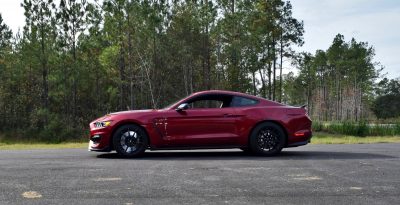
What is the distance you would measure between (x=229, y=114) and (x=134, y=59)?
113 feet

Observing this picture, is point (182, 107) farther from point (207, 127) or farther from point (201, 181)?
point (201, 181)

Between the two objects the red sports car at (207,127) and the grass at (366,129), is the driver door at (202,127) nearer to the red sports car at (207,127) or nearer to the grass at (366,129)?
the red sports car at (207,127)

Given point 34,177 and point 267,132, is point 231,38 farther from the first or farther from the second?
point 34,177

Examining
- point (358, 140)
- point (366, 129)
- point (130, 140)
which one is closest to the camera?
point (130, 140)

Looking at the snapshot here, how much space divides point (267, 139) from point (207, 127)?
1.27 meters

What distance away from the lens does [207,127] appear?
380 inches

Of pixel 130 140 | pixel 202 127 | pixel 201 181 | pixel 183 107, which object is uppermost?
pixel 183 107

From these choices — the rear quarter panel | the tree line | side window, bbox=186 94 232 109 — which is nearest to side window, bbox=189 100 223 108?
side window, bbox=186 94 232 109

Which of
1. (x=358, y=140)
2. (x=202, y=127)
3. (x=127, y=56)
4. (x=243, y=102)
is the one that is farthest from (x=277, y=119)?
(x=127, y=56)

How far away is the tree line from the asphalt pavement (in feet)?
94.9

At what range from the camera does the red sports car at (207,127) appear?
952 cm

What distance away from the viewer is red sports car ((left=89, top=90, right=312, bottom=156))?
952 centimetres

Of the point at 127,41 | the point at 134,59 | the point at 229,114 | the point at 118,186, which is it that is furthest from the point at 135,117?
the point at 134,59

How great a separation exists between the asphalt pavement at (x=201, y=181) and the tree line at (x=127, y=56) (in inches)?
1138
